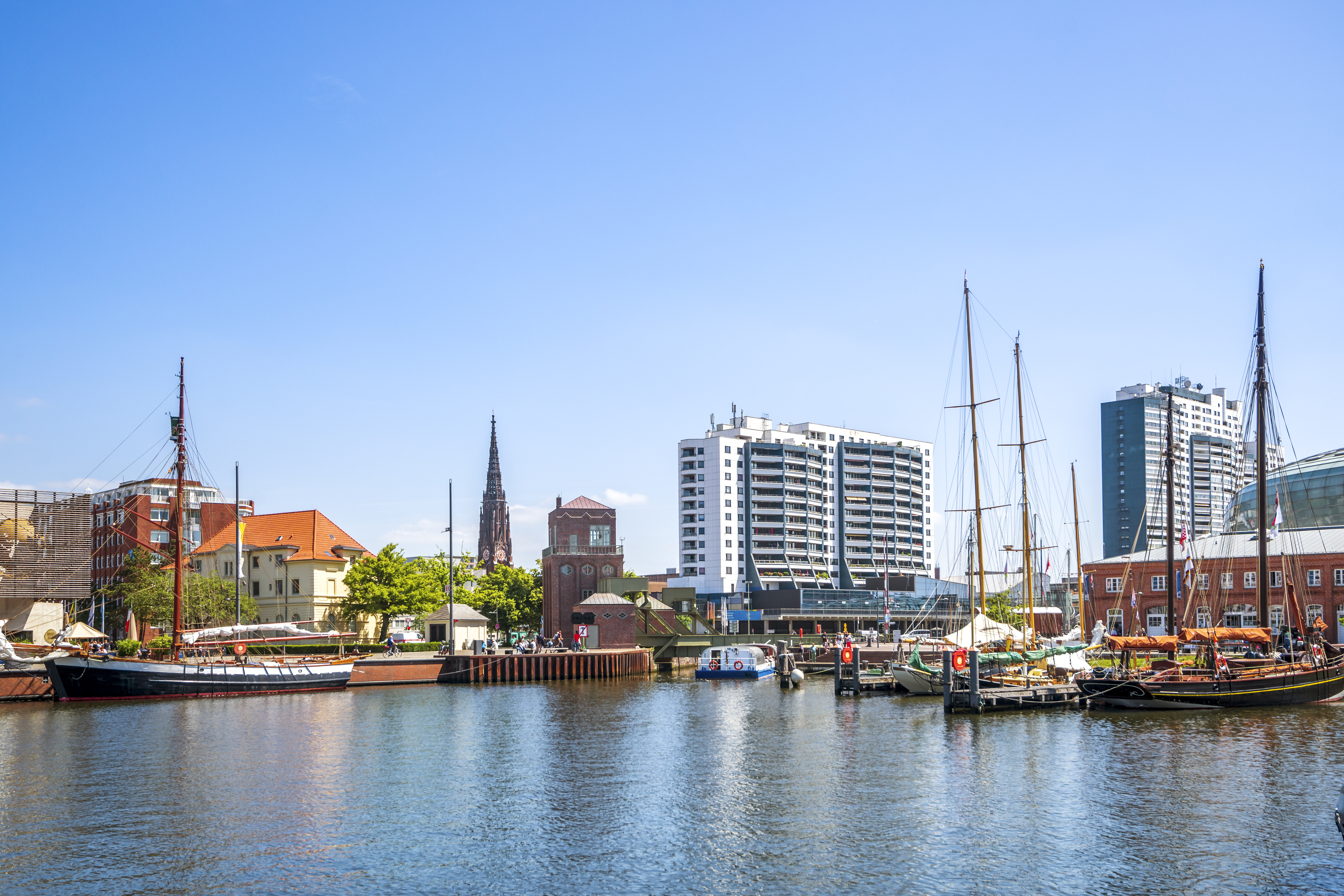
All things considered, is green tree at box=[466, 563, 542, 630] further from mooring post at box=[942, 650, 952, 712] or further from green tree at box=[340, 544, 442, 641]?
mooring post at box=[942, 650, 952, 712]

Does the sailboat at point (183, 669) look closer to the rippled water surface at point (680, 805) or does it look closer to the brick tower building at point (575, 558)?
the rippled water surface at point (680, 805)

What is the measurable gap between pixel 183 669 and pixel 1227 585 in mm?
90949

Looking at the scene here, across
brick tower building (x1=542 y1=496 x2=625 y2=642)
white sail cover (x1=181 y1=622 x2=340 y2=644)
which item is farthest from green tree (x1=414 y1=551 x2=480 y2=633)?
white sail cover (x1=181 y1=622 x2=340 y2=644)

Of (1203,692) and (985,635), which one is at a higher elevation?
(985,635)

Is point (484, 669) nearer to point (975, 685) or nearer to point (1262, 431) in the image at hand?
point (975, 685)

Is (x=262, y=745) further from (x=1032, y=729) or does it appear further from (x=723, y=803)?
(x=1032, y=729)

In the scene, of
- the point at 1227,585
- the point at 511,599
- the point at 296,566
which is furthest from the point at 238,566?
the point at 1227,585

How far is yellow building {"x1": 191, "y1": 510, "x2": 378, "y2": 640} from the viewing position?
115625mm

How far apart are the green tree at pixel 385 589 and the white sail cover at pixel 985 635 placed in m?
49.6

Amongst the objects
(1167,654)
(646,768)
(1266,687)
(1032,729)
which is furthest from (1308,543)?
(646,768)

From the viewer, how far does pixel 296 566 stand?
11656cm

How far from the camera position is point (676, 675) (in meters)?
103

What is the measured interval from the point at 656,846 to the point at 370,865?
7386mm

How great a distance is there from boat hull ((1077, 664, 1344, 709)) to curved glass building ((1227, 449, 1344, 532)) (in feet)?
190
